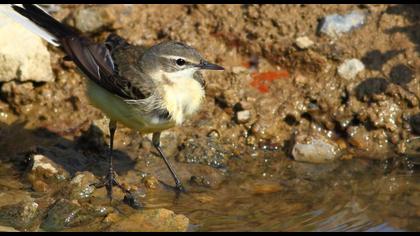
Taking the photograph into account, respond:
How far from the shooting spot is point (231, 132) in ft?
31.5

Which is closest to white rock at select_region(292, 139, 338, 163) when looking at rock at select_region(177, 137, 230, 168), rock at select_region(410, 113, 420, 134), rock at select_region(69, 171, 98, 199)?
rock at select_region(177, 137, 230, 168)

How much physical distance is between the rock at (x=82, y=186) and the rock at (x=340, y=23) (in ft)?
12.0

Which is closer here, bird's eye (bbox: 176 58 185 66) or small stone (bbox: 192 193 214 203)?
small stone (bbox: 192 193 214 203)

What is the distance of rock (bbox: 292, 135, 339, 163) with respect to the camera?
9.09 meters

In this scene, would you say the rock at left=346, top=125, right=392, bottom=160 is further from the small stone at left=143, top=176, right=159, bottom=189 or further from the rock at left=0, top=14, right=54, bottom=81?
the rock at left=0, top=14, right=54, bottom=81

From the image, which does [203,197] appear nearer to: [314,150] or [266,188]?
[266,188]

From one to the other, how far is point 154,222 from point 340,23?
4.13 meters

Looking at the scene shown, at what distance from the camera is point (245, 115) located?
9.59 metres

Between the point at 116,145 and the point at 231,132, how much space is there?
1426 millimetres

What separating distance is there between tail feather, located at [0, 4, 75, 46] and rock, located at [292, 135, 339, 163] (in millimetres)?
2959


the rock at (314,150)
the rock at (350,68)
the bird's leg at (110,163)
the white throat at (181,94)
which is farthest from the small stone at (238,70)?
the bird's leg at (110,163)

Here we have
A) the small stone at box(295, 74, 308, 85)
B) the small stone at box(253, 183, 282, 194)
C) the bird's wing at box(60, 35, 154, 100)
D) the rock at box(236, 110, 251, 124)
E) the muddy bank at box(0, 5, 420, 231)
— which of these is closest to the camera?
the bird's wing at box(60, 35, 154, 100)
